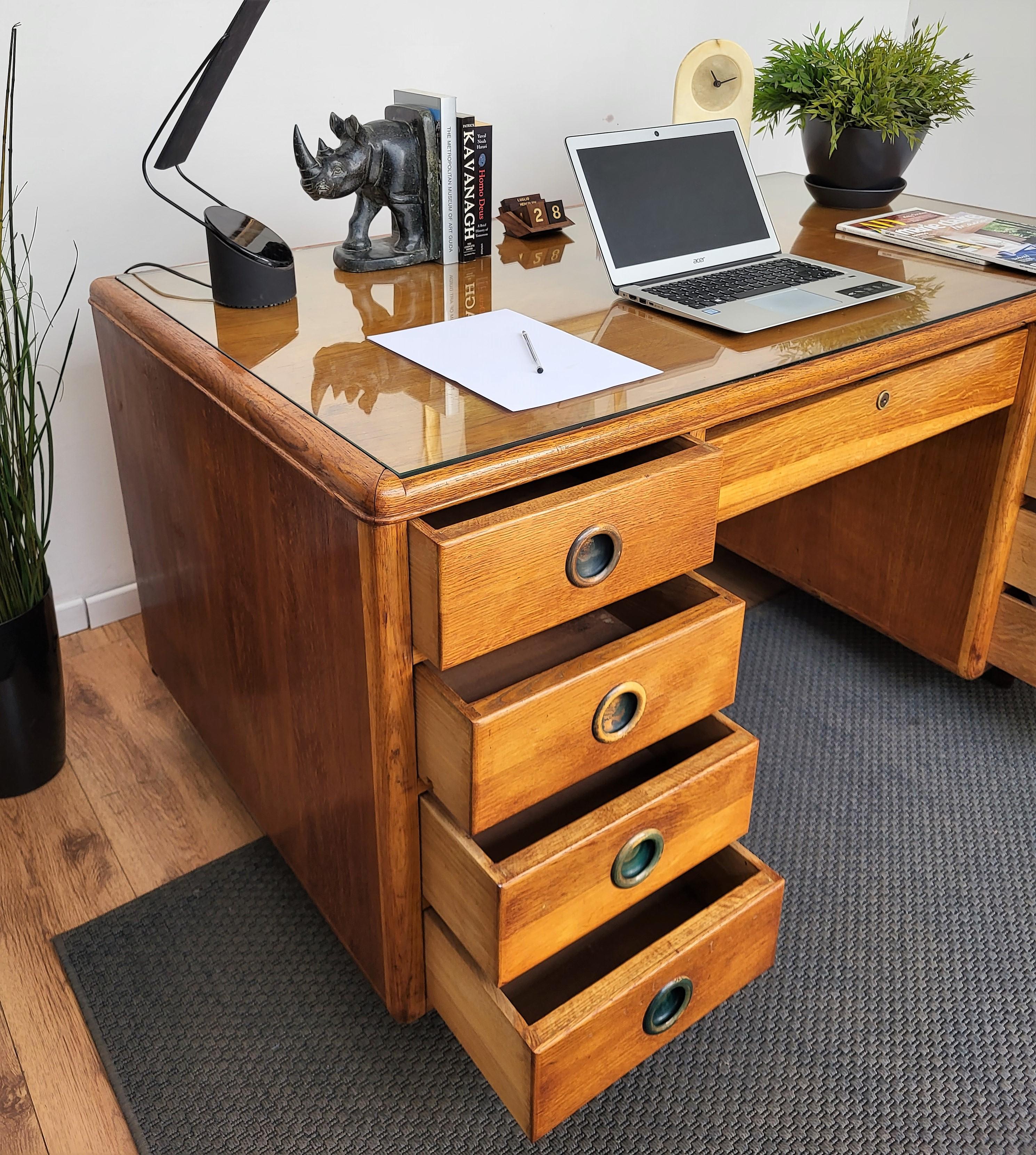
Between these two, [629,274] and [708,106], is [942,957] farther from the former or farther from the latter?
[708,106]

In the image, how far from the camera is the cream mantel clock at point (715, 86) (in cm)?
148

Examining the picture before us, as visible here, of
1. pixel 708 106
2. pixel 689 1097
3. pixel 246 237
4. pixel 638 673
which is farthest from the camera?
pixel 708 106

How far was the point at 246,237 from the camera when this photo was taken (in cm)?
112

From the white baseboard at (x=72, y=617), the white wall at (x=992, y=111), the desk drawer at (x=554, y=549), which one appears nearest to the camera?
the desk drawer at (x=554, y=549)

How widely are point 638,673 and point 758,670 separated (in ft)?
2.67

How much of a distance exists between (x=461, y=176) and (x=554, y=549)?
0.65 metres

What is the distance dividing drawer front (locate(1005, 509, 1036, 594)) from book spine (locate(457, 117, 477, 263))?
87 centimetres

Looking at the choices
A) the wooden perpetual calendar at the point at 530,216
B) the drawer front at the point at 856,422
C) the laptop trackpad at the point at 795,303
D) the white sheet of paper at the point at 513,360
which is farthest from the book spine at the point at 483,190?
the drawer front at the point at 856,422

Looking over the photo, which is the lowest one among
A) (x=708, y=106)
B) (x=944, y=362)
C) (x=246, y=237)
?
(x=944, y=362)

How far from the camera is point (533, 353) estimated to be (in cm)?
98

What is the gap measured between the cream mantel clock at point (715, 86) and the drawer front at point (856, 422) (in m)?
0.50

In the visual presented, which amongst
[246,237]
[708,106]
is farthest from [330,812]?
[708,106]

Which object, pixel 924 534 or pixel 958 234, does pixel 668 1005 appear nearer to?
pixel 924 534

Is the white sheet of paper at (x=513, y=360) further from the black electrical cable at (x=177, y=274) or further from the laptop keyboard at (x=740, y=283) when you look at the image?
the black electrical cable at (x=177, y=274)
